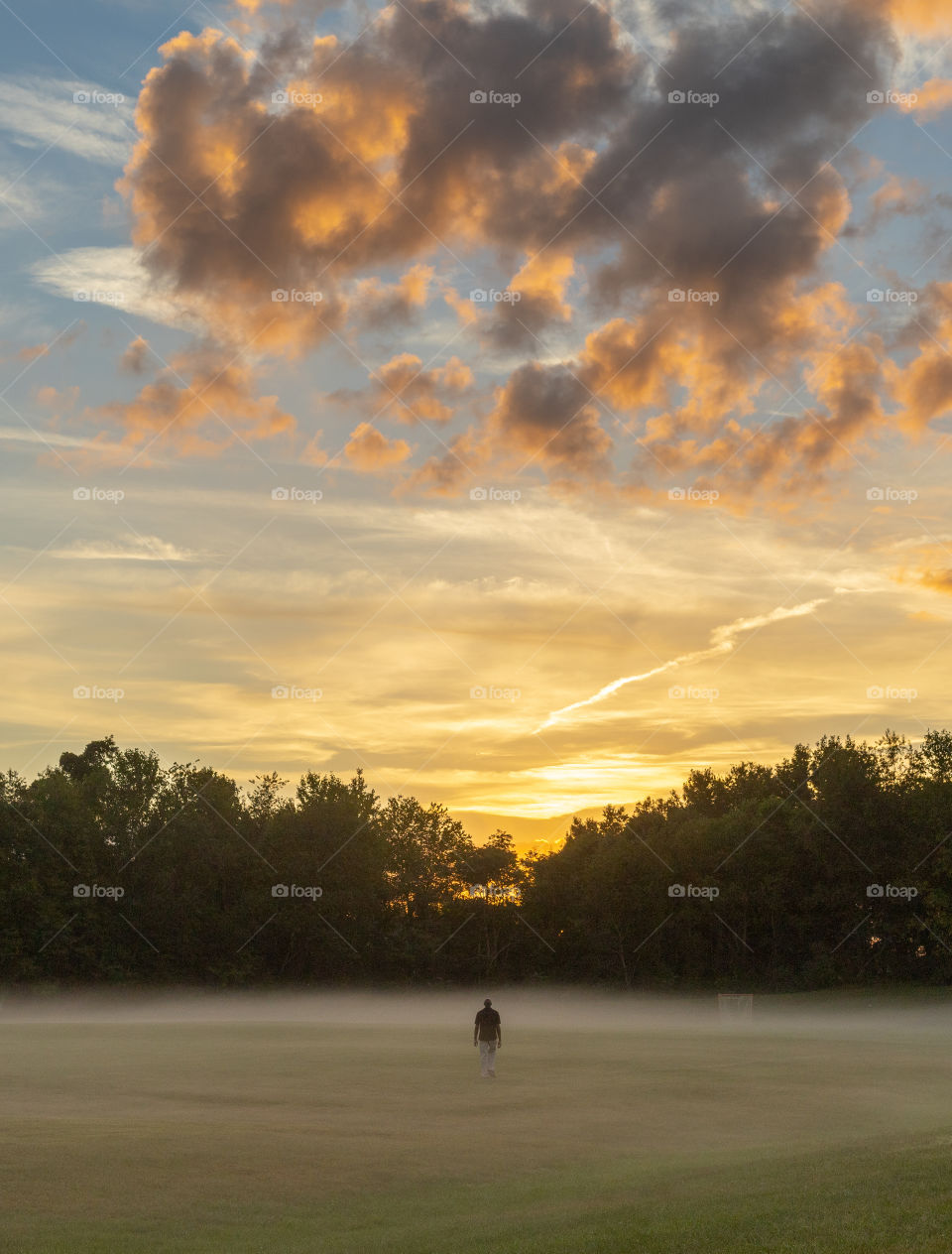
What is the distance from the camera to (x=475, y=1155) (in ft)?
72.0

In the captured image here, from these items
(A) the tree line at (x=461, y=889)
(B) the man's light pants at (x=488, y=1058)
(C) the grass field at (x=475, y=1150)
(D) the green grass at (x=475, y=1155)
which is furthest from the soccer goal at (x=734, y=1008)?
(B) the man's light pants at (x=488, y=1058)

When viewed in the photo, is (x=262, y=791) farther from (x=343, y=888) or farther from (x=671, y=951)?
(x=671, y=951)

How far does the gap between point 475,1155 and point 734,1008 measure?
5339 centimetres

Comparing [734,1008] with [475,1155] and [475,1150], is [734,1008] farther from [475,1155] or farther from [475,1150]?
[475,1155]

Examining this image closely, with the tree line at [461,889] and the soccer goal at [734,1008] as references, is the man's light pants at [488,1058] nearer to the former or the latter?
the soccer goal at [734,1008]

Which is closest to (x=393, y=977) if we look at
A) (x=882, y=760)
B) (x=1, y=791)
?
(x=1, y=791)

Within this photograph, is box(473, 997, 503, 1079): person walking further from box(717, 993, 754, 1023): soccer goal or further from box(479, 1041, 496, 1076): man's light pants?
box(717, 993, 754, 1023): soccer goal

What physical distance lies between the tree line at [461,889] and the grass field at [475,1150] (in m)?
50.6

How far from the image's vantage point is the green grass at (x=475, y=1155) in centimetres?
1582

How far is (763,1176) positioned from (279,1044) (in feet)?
105

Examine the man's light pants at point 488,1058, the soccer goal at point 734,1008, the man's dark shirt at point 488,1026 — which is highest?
the man's dark shirt at point 488,1026

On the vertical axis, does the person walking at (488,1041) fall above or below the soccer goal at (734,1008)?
above

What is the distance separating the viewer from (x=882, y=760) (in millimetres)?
98250

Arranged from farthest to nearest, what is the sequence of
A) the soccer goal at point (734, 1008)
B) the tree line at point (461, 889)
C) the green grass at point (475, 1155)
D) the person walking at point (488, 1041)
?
the tree line at point (461, 889) → the soccer goal at point (734, 1008) → the person walking at point (488, 1041) → the green grass at point (475, 1155)
